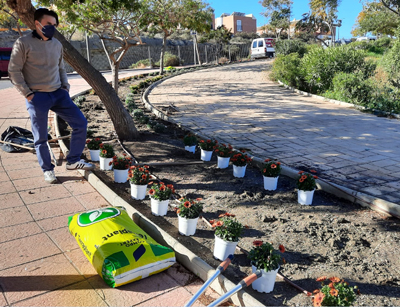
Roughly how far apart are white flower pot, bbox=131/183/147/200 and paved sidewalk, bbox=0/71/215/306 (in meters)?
0.34

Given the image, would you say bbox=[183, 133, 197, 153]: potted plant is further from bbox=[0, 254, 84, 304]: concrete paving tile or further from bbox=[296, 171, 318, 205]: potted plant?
bbox=[0, 254, 84, 304]: concrete paving tile

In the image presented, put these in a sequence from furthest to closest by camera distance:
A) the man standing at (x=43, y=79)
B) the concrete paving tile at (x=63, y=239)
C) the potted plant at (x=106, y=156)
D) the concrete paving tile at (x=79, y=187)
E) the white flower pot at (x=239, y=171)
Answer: the potted plant at (x=106, y=156), the white flower pot at (x=239, y=171), the concrete paving tile at (x=79, y=187), the man standing at (x=43, y=79), the concrete paving tile at (x=63, y=239)

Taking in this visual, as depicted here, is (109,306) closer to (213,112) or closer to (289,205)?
(289,205)

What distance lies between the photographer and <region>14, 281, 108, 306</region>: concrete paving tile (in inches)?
89.0

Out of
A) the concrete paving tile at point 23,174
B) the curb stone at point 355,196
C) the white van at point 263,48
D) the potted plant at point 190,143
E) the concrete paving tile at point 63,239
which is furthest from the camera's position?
the white van at point 263,48

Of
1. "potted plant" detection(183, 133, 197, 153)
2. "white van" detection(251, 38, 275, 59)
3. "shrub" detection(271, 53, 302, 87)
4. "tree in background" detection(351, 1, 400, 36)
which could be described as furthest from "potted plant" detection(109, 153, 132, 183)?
"tree in background" detection(351, 1, 400, 36)

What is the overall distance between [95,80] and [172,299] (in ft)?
14.7

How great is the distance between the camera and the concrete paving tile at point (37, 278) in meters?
2.36

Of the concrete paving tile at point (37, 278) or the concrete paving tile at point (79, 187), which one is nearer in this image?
the concrete paving tile at point (37, 278)

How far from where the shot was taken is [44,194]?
4016 millimetres

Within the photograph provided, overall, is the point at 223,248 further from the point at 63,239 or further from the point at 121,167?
the point at 121,167

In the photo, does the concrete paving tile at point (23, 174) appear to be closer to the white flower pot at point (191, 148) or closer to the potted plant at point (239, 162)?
the white flower pot at point (191, 148)

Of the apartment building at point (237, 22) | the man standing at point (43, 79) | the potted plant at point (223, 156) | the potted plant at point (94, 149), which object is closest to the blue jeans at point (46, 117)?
the man standing at point (43, 79)

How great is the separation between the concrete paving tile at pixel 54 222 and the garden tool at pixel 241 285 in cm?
186
